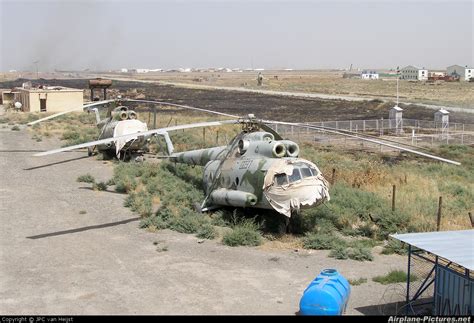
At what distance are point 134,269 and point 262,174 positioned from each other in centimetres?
526

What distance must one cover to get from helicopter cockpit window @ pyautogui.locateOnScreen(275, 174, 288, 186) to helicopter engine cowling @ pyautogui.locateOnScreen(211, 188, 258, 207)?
106 cm

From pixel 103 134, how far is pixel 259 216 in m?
15.5

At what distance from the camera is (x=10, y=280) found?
13062mm

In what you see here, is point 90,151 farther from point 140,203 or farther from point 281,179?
point 281,179

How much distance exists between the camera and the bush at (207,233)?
56.0 feet

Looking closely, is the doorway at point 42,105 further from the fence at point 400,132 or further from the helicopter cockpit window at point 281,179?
the helicopter cockpit window at point 281,179

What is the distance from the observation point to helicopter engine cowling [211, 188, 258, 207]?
17.1 metres

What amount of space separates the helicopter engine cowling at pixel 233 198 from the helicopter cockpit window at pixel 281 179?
1063 millimetres

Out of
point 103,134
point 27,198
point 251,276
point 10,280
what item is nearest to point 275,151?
point 251,276

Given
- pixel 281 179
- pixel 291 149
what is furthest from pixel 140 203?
pixel 281 179

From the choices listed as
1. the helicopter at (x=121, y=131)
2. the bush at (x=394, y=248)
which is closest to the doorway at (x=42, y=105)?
the helicopter at (x=121, y=131)

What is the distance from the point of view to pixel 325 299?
33.2 ft

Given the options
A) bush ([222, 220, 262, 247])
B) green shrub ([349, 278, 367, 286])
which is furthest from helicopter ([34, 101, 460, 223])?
green shrub ([349, 278, 367, 286])

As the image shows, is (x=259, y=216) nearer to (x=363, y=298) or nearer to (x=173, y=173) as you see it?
(x=363, y=298)
